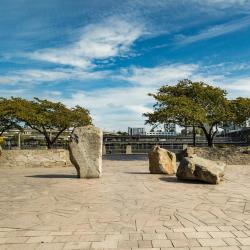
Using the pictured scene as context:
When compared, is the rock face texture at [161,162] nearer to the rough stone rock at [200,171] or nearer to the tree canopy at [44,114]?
the rough stone rock at [200,171]

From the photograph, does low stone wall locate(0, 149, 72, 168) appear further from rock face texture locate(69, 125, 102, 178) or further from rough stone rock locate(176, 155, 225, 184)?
rough stone rock locate(176, 155, 225, 184)

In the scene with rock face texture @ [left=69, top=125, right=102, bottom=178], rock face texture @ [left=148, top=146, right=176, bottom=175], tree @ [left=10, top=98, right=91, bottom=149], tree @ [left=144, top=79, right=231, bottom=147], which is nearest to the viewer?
rock face texture @ [left=69, top=125, right=102, bottom=178]

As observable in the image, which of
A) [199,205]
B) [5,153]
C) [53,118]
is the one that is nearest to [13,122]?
[53,118]

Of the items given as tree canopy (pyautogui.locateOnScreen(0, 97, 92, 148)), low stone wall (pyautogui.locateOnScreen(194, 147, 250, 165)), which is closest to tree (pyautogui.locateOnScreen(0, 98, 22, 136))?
tree canopy (pyautogui.locateOnScreen(0, 97, 92, 148))

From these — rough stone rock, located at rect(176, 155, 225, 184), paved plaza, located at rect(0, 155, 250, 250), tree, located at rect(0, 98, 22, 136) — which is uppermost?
tree, located at rect(0, 98, 22, 136)

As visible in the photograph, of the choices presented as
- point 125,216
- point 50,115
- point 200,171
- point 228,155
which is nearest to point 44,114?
point 50,115

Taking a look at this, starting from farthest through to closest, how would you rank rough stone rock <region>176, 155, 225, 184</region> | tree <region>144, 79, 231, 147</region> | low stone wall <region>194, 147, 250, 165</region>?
1. tree <region>144, 79, 231, 147</region>
2. low stone wall <region>194, 147, 250, 165</region>
3. rough stone rock <region>176, 155, 225, 184</region>

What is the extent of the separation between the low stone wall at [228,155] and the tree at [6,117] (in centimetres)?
1340

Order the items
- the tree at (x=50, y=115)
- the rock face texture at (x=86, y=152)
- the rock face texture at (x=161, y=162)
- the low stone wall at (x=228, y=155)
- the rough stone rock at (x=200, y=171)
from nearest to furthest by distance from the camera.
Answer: the rough stone rock at (x=200, y=171) → the rock face texture at (x=86, y=152) → the rock face texture at (x=161, y=162) → the low stone wall at (x=228, y=155) → the tree at (x=50, y=115)

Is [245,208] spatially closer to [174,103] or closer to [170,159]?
[170,159]

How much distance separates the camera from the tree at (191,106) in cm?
2445

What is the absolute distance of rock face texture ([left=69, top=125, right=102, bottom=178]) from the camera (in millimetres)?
12930

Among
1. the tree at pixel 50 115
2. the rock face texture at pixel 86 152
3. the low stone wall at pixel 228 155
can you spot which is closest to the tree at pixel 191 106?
the low stone wall at pixel 228 155

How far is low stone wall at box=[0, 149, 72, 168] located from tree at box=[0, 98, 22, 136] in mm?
7667
